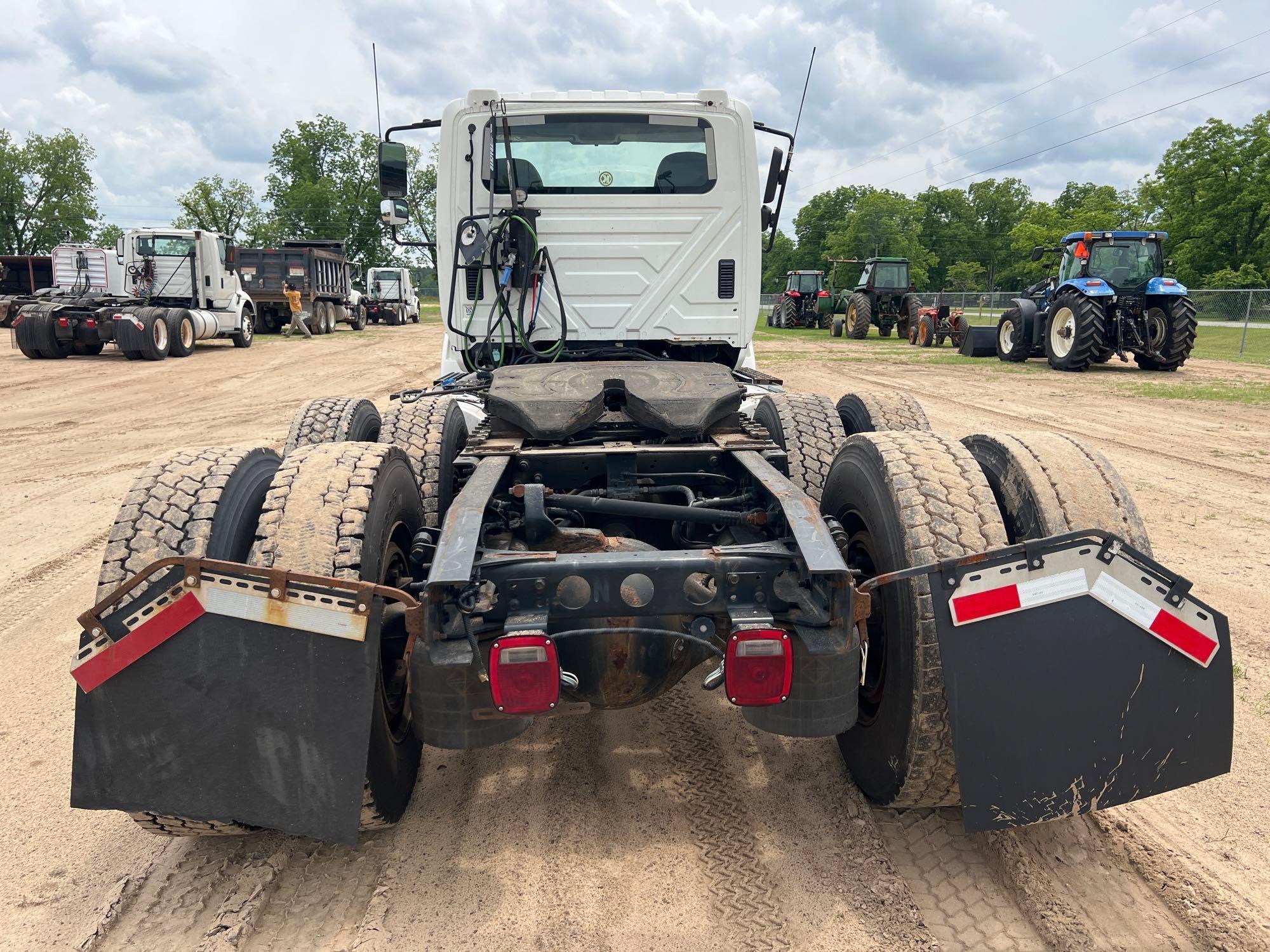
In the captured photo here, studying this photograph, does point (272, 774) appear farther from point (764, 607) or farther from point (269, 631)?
point (764, 607)

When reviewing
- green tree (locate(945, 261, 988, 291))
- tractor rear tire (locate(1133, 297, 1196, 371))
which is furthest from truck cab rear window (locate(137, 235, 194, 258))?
green tree (locate(945, 261, 988, 291))

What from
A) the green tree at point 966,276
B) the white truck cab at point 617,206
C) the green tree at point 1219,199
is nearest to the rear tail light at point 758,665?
the white truck cab at point 617,206

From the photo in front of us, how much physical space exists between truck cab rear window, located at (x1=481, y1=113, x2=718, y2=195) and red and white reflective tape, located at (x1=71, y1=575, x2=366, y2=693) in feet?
11.7

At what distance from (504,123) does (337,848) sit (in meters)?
3.71

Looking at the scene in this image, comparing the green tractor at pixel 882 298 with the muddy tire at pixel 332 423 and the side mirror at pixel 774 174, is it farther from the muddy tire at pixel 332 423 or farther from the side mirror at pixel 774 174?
the muddy tire at pixel 332 423

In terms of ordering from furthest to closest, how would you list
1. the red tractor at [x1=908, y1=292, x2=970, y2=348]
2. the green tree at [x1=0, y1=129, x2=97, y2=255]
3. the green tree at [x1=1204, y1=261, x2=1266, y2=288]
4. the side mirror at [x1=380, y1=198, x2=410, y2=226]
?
the green tree at [x1=0, y1=129, x2=97, y2=255] < the green tree at [x1=1204, y1=261, x2=1266, y2=288] < the red tractor at [x1=908, y1=292, x2=970, y2=348] < the side mirror at [x1=380, y1=198, x2=410, y2=226]

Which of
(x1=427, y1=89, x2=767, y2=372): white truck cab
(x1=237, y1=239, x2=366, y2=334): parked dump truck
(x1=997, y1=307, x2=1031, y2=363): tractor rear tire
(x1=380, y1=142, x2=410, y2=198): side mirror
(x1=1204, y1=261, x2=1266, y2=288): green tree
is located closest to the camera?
(x1=427, y1=89, x2=767, y2=372): white truck cab

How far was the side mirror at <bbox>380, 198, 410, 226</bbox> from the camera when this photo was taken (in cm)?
522

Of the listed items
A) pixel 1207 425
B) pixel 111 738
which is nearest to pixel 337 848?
pixel 111 738

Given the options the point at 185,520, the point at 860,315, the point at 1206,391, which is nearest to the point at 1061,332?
the point at 1206,391

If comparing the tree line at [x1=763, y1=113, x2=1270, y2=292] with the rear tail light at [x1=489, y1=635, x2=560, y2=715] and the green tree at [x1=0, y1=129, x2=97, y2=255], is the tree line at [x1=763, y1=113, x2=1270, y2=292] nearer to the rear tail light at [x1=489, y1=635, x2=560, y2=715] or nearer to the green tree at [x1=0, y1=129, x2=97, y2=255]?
the rear tail light at [x1=489, y1=635, x2=560, y2=715]

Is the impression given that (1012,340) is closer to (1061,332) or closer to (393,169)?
(1061,332)

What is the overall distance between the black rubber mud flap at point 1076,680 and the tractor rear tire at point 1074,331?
15.5 meters

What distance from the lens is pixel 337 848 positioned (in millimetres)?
2590
